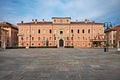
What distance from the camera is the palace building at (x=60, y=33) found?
248ft

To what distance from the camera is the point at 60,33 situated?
75.9 meters

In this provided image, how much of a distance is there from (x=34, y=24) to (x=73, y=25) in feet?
56.7

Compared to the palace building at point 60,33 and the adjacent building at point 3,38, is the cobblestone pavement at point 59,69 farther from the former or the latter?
the palace building at point 60,33

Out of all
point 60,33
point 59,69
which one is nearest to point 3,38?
point 60,33

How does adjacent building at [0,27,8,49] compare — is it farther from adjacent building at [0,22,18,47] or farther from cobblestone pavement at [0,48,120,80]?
cobblestone pavement at [0,48,120,80]

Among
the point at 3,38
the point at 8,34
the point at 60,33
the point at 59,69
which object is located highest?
the point at 60,33

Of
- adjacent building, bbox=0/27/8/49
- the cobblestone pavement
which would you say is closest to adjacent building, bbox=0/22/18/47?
adjacent building, bbox=0/27/8/49

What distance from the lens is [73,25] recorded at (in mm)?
76125

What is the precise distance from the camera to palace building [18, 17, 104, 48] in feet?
248

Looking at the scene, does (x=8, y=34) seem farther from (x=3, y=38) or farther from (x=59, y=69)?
(x=59, y=69)

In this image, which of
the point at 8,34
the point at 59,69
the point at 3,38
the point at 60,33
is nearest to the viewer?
the point at 59,69

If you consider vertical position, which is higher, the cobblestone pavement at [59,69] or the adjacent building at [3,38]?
the adjacent building at [3,38]

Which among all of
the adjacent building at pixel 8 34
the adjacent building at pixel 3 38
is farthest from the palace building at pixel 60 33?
the adjacent building at pixel 3 38

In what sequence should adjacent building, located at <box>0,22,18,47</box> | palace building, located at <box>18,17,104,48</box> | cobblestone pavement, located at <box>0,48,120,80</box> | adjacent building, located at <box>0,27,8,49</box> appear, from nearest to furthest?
1. cobblestone pavement, located at <box>0,48,120,80</box>
2. adjacent building, located at <box>0,27,8,49</box>
3. adjacent building, located at <box>0,22,18,47</box>
4. palace building, located at <box>18,17,104,48</box>
